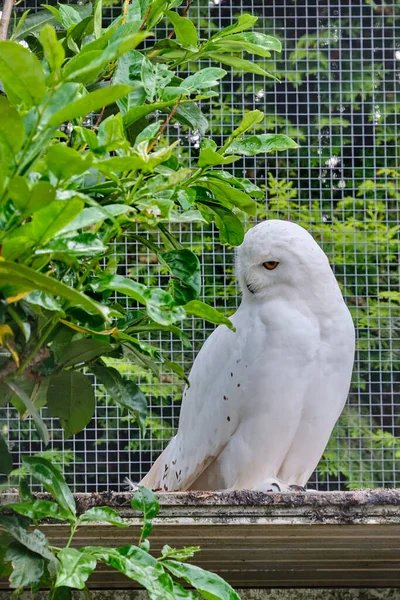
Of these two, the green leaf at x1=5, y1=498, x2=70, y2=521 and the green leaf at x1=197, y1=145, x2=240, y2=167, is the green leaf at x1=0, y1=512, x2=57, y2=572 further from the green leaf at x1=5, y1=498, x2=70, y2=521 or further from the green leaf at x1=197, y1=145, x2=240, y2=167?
the green leaf at x1=197, y1=145, x2=240, y2=167

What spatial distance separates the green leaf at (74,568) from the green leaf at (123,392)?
135 millimetres

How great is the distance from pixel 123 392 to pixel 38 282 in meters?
0.20

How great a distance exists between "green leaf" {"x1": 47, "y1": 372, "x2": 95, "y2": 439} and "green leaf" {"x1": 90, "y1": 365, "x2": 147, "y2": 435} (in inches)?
1.1

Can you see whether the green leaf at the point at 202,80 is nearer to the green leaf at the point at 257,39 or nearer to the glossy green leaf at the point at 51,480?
the green leaf at the point at 257,39

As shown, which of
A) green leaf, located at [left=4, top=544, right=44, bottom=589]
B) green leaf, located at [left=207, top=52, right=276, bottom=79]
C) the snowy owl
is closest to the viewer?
green leaf, located at [left=4, top=544, right=44, bottom=589]

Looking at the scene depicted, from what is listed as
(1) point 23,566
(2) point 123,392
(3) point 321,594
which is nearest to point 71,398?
(2) point 123,392

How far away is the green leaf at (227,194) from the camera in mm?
866

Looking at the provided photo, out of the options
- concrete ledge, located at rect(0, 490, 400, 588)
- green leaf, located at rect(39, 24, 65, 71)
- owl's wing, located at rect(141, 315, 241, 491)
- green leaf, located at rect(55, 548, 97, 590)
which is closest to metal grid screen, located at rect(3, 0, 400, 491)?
owl's wing, located at rect(141, 315, 241, 491)

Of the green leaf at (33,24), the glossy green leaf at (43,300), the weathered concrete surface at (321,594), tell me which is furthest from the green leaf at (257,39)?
the weathered concrete surface at (321,594)

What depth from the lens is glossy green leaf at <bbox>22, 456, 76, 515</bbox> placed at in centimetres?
78

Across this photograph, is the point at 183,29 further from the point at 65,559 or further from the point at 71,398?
the point at 65,559

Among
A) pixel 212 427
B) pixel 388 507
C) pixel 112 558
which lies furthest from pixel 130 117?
pixel 212 427

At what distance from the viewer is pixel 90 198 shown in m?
0.68

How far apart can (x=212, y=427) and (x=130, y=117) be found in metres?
0.70
